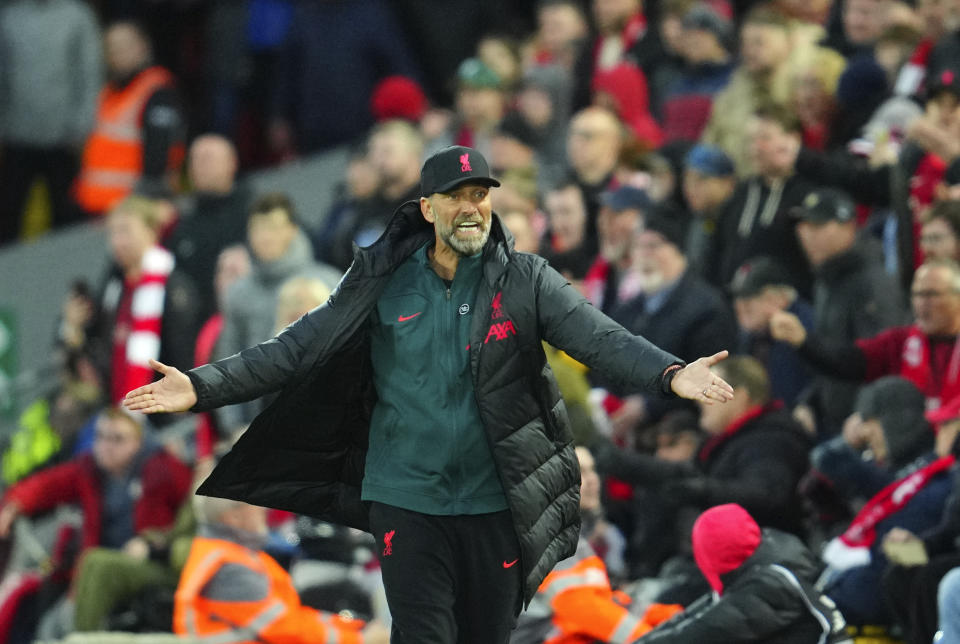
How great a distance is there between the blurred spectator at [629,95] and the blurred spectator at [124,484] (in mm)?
3806

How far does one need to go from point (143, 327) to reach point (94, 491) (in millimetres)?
1695

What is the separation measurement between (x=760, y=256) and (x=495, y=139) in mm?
2643

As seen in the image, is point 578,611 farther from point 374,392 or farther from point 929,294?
point 929,294

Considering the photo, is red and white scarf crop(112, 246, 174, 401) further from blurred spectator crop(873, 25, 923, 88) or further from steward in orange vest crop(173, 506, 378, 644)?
blurred spectator crop(873, 25, 923, 88)

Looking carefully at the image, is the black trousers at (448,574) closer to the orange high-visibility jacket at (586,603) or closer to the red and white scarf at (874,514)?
the orange high-visibility jacket at (586,603)

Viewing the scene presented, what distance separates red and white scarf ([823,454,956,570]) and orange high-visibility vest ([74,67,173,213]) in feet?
Answer: 24.8

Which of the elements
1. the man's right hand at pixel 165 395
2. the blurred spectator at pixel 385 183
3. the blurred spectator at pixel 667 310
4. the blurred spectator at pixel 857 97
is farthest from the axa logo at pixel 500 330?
the blurred spectator at pixel 385 183

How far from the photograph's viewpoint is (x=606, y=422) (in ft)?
30.8

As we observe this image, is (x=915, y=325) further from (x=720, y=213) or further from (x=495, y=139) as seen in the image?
(x=495, y=139)

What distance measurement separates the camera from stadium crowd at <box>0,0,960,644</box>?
777cm

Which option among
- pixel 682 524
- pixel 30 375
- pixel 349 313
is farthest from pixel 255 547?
pixel 30 375

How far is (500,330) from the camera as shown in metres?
5.87

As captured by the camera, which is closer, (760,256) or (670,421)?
(670,421)

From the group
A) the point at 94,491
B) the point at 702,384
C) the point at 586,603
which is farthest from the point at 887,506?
the point at 94,491
